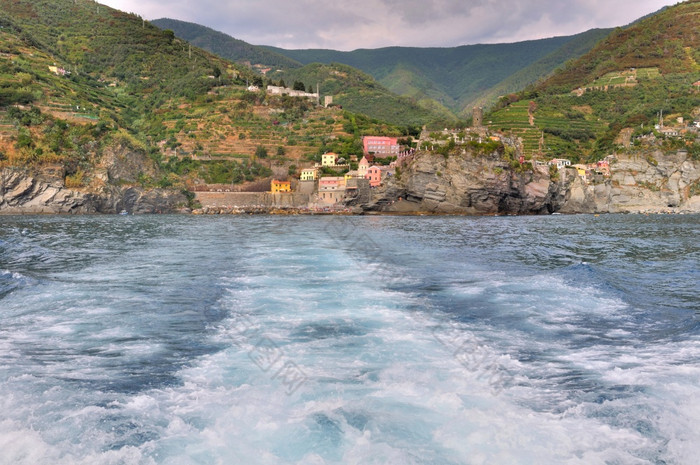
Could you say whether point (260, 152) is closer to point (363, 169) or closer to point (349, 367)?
point (363, 169)

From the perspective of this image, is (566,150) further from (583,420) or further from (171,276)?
(583,420)

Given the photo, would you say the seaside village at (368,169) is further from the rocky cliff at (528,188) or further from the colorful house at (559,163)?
the rocky cliff at (528,188)

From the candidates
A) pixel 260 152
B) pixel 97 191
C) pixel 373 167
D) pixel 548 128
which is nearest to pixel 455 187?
pixel 373 167

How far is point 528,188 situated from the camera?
73188mm

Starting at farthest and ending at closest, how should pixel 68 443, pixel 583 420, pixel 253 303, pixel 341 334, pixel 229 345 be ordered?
1. pixel 253 303
2. pixel 341 334
3. pixel 229 345
4. pixel 583 420
5. pixel 68 443

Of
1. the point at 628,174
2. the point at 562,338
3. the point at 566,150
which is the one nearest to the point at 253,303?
the point at 562,338

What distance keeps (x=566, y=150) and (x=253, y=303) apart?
320 feet

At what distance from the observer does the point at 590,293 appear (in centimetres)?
1440

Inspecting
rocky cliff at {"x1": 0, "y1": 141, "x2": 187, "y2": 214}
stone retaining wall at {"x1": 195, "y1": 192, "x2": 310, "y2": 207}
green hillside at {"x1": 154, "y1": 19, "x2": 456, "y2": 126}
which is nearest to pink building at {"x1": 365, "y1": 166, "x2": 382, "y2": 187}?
stone retaining wall at {"x1": 195, "y1": 192, "x2": 310, "y2": 207}

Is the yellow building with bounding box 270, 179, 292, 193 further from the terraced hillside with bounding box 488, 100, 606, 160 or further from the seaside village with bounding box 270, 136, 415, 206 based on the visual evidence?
the terraced hillside with bounding box 488, 100, 606, 160

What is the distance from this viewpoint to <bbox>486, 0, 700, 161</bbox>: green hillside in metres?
93.8

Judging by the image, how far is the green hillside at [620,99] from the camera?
9381 cm

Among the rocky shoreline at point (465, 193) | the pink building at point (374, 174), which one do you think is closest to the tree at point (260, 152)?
the rocky shoreline at point (465, 193)

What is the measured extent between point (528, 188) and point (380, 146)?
25.6 m
